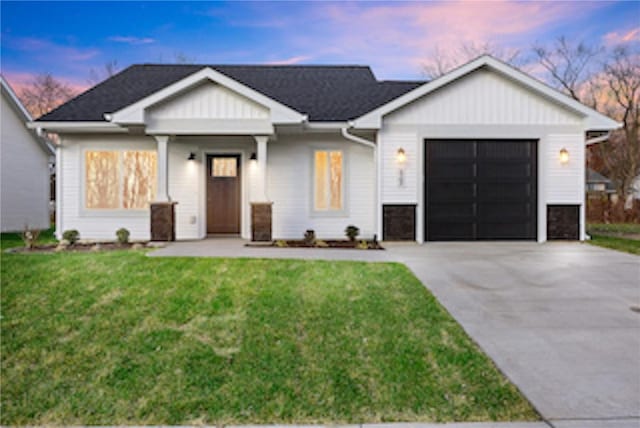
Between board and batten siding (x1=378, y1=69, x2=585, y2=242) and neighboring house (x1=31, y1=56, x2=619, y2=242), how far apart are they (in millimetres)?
25

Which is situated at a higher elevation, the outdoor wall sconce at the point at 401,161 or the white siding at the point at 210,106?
the white siding at the point at 210,106

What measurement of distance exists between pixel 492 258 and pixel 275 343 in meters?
5.35

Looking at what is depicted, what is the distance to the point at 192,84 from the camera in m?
9.30

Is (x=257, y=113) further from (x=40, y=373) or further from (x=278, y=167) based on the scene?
(x=40, y=373)

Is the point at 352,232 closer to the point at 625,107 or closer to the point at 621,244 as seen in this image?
the point at 621,244

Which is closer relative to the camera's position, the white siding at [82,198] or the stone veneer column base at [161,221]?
the stone veneer column base at [161,221]

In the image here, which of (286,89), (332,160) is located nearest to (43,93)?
(286,89)

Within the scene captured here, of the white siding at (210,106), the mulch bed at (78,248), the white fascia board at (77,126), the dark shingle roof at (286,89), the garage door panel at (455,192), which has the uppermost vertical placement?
the dark shingle roof at (286,89)

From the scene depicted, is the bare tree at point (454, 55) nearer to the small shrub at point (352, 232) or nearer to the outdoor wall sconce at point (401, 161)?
the outdoor wall sconce at point (401, 161)

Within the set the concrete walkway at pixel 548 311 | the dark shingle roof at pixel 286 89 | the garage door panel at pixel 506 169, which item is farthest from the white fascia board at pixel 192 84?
the garage door panel at pixel 506 169

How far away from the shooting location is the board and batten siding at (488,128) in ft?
32.3

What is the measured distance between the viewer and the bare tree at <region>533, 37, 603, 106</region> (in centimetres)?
2625

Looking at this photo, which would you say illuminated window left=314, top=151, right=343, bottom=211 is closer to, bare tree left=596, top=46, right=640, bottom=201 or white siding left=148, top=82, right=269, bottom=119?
white siding left=148, top=82, right=269, bottom=119

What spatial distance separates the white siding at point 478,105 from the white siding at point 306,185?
5.38 feet
